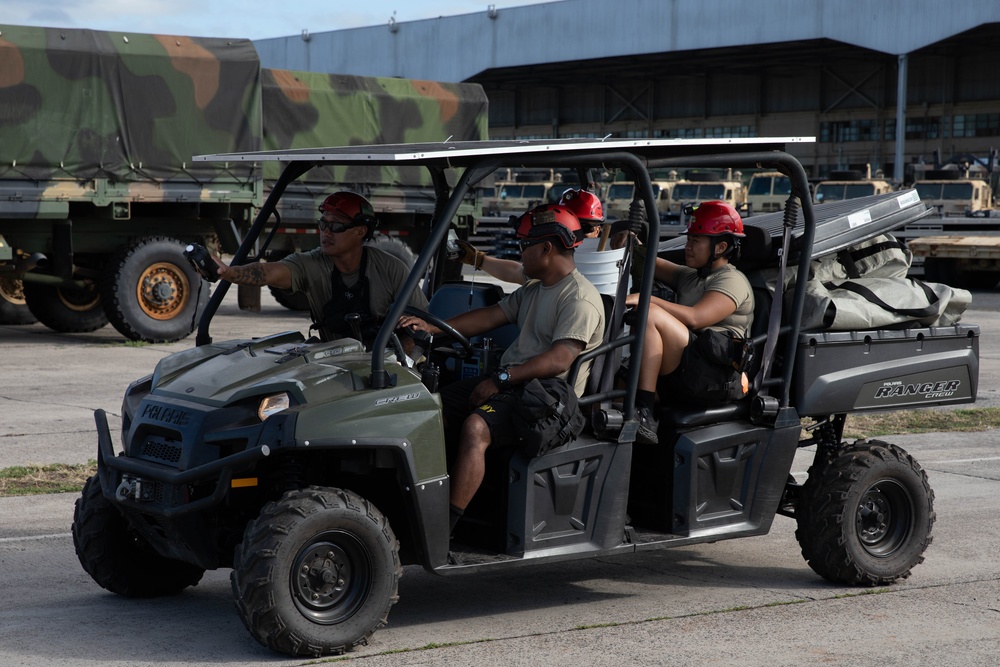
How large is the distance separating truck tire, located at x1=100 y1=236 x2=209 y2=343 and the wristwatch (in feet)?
36.2

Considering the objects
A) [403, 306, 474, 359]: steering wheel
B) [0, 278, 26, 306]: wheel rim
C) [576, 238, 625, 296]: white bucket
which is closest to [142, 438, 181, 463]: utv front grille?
[403, 306, 474, 359]: steering wheel

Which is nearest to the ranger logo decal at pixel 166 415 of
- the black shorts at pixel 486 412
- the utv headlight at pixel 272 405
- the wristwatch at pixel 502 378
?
the utv headlight at pixel 272 405

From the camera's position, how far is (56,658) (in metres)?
5.18

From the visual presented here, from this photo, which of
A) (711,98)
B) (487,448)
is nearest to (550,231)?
(487,448)

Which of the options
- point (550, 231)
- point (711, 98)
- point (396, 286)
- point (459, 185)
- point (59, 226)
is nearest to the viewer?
point (459, 185)

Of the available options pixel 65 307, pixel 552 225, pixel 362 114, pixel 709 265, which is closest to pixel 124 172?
pixel 65 307

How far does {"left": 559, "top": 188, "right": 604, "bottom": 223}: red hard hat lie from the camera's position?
591 centimetres

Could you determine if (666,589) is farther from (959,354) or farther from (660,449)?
(959,354)

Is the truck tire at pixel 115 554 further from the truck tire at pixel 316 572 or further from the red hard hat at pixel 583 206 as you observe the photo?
the red hard hat at pixel 583 206

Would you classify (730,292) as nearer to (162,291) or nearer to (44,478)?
(44,478)

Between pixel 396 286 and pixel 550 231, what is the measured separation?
0.89m

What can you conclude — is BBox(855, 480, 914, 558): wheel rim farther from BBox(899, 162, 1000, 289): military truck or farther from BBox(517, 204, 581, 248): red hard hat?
BBox(899, 162, 1000, 289): military truck

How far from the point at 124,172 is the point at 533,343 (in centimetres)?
1155

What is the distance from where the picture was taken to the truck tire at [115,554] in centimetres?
590
